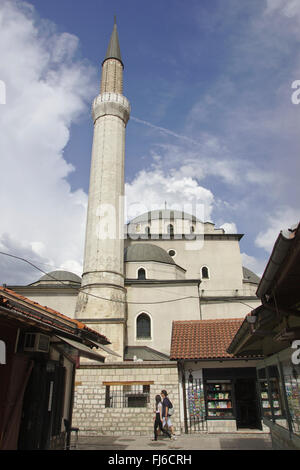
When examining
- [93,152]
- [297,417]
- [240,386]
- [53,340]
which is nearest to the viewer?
[297,417]

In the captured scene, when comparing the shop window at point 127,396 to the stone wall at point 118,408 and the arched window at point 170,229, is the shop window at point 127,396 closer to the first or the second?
the stone wall at point 118,408

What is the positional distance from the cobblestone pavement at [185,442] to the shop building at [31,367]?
216cm

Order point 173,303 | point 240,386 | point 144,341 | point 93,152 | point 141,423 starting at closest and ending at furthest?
point 141,423 → point 240,386 → point 144,341 → point 173,303 → point 93,152

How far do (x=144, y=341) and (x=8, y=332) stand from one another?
42.8ft

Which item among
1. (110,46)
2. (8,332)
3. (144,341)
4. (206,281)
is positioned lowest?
(8,332)

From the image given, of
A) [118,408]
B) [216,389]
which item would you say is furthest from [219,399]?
[118,408]

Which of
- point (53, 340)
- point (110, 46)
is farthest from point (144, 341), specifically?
point (110, 46)

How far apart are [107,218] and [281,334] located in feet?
47.1

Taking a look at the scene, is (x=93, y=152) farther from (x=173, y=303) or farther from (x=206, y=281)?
(x=206, y=281)

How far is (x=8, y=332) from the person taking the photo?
4602 millimetres

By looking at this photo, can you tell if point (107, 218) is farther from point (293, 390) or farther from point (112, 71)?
point (293, 390)

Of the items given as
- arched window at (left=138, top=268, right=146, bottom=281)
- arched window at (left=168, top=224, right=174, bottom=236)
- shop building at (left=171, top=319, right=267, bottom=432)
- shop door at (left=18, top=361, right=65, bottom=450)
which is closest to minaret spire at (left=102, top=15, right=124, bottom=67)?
arched window at (left=168, top=224, right=174, bottom=236)

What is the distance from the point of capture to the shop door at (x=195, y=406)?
379 inches

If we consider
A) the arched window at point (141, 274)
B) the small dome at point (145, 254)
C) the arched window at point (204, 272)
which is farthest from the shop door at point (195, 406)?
the arched window at point (204, 272)
